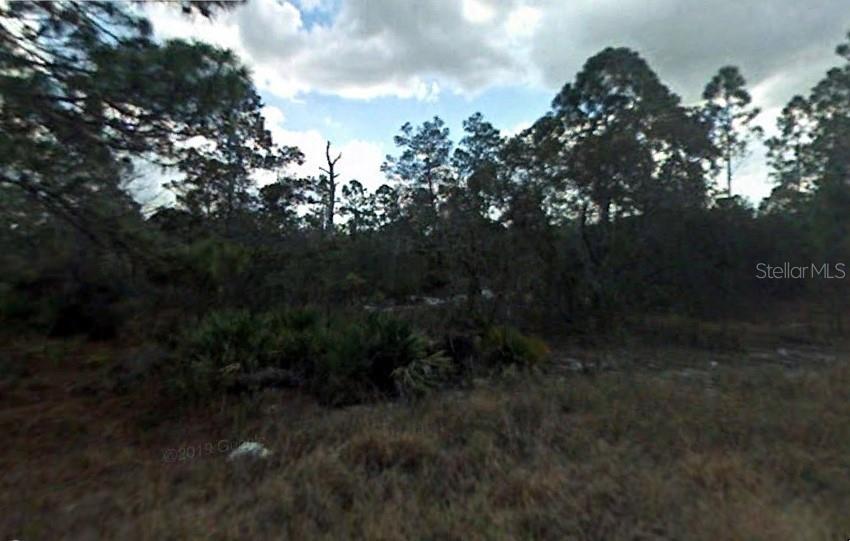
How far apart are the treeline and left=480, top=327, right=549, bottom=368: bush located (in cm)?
103

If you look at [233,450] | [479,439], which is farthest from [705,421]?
[233,450]

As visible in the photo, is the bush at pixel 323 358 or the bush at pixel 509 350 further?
the bush at pixel 509 350

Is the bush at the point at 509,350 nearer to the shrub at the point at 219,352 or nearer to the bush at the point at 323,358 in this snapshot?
the bush at the point at 323,358

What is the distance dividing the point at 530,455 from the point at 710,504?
60.2 inches

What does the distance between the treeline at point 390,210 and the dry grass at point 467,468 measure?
1.95 meters

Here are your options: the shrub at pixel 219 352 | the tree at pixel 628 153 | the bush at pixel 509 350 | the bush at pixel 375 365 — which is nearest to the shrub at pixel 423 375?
the bush at pixel 375 365

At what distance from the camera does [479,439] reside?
5098 millimetres

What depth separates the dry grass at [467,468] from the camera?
3502 millimetres

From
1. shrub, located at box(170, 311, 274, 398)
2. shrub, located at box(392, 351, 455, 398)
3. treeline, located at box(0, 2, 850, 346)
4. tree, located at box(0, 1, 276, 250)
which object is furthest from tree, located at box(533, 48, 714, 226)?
tree, located at box(0, 1, 276, 250)

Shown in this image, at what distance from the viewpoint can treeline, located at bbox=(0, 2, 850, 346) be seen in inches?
207

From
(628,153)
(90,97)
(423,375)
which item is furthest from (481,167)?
(90,97)

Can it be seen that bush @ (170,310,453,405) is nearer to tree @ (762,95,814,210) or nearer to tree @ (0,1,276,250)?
tree @ (0,1,276,250)

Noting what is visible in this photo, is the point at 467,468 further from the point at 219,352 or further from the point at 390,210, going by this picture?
the point at 390,210

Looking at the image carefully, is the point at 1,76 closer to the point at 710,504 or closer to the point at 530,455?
the point at 530,455
